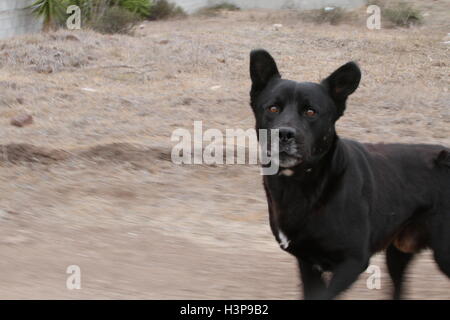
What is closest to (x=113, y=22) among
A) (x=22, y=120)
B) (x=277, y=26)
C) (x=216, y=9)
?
(x=277, y=26)

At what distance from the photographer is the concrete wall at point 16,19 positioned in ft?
61.8

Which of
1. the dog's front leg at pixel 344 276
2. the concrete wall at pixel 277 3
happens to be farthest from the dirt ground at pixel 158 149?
the concrete wall at pixel 277 3

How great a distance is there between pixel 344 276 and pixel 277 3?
23.1 meters

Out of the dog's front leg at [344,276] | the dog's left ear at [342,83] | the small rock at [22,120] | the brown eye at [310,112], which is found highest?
the dog's left ear at [342,83]

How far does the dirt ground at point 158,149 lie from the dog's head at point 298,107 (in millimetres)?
1501

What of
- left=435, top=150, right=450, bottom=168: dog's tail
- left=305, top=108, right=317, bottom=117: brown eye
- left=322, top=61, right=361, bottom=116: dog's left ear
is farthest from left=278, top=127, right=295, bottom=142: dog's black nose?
left=435, top=150, right=450, bottom=168: dog's tail

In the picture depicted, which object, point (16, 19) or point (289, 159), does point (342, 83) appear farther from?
point (16, 19)

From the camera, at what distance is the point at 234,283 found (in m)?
5.38

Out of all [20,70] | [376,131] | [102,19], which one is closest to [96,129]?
[376,131]

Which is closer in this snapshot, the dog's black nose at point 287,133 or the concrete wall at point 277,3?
the dog's black nose at point 287,133

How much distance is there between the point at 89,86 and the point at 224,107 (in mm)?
2803

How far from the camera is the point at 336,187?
404 centimetres

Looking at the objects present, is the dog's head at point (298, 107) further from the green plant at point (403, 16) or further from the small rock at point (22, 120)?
the green plant at point (403, 16)

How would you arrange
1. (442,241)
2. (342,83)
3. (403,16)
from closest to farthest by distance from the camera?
(342,83), (442,241), (403,16)
